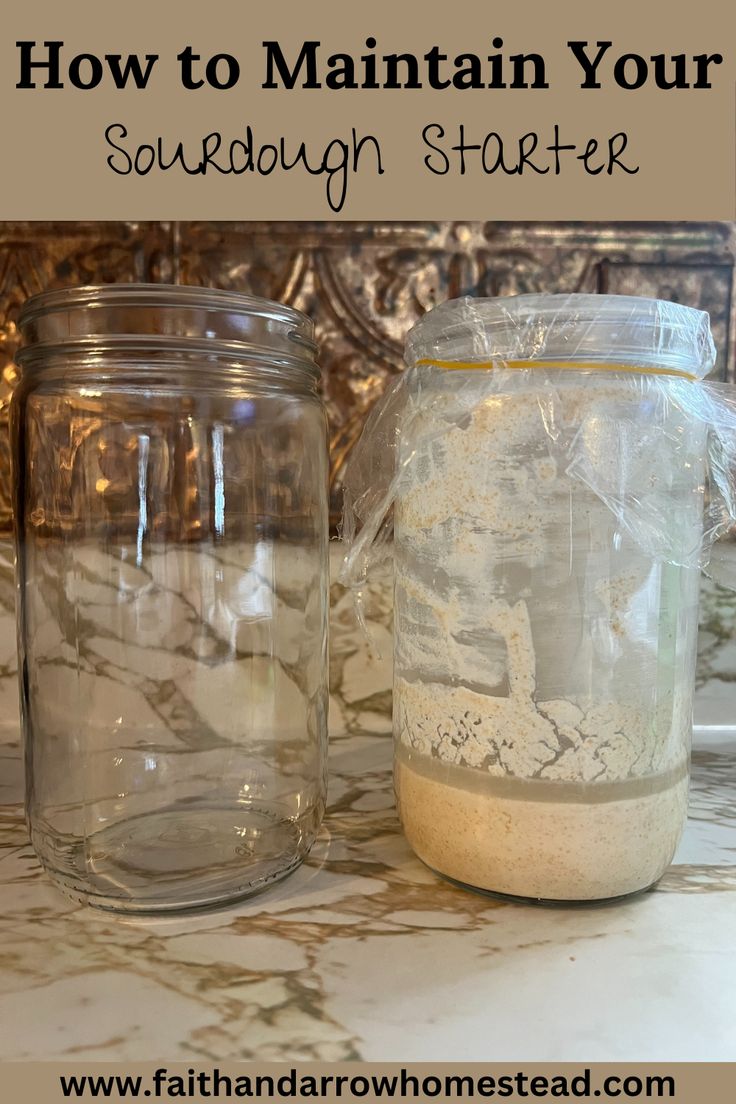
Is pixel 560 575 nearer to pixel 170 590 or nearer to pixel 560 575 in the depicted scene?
pixel 560 575

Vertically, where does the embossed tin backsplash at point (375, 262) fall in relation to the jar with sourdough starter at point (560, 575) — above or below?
above

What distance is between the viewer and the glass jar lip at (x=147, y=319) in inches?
17.4

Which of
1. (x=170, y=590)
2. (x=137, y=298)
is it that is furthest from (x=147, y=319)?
(x=170, y=590)

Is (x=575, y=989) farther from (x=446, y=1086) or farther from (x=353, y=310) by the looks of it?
(x=353, y=310)

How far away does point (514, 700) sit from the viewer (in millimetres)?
420

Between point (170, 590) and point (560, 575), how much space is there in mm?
326

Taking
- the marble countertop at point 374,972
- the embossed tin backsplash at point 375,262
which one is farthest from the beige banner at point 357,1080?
the embossed tin backsplash at point 375,262

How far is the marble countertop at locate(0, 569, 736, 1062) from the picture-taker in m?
0.33

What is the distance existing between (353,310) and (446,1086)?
1.87 feet

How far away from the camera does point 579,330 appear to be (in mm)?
402

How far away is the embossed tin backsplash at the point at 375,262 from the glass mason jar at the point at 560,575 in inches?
10.7

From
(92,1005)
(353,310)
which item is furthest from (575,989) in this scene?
(353,310)

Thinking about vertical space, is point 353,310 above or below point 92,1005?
above

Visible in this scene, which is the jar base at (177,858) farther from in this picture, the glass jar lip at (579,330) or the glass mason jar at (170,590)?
the glass jar lip at (579,330)
